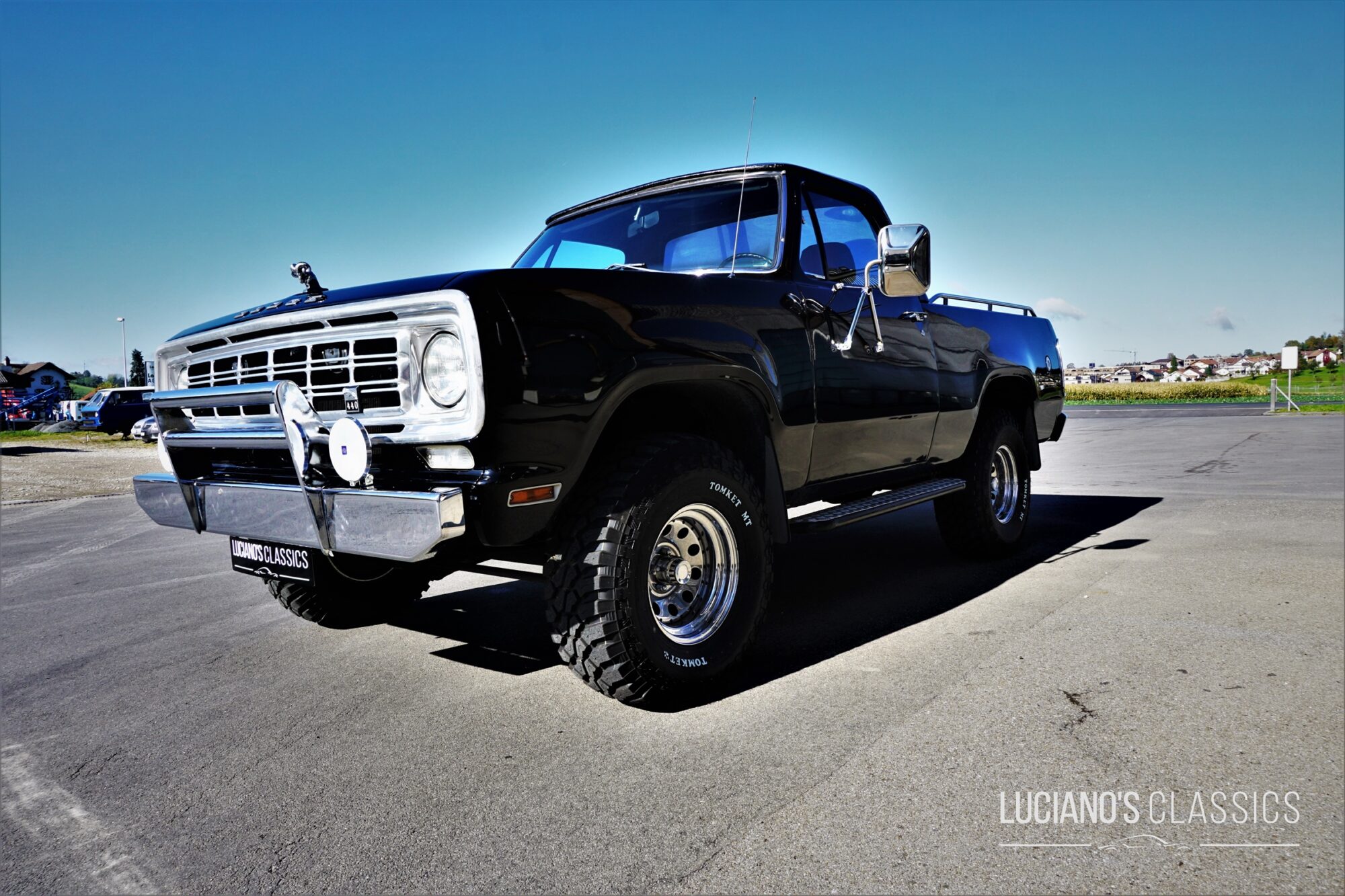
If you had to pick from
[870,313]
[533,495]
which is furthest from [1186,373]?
[533,495]

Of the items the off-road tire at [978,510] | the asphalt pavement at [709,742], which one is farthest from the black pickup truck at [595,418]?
the off-road tire at [978,510]

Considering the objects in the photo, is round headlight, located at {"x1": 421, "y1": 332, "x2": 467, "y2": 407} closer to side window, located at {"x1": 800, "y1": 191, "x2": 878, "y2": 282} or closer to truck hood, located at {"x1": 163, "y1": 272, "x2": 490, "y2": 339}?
truck hood, located at {"x1": 163, "y1": 272, "x2": 490, "y2": 339}

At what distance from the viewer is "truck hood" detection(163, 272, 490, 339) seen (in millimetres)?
2705

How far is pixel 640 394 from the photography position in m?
3.18

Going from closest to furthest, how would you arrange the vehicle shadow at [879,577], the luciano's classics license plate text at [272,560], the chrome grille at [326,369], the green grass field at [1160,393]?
1. the chrome grille at [326,369]
2. the luciano's classics license plate text at [272,560]
3. the vehicle shadow at [879,577]
4. the green grass field at [1160,393]

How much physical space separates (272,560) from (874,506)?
102 inches

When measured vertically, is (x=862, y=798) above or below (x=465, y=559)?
below

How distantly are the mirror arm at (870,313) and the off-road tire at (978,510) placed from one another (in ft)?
4.26

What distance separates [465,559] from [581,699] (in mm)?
702

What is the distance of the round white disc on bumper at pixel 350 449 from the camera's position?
262 cm

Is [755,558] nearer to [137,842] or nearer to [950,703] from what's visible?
[950,703]

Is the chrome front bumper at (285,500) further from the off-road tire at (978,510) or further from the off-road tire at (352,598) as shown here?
the off-road tire at (978,510)

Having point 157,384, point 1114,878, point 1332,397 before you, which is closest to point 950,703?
point 1114,878

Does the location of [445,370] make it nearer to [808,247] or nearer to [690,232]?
[690,232]
